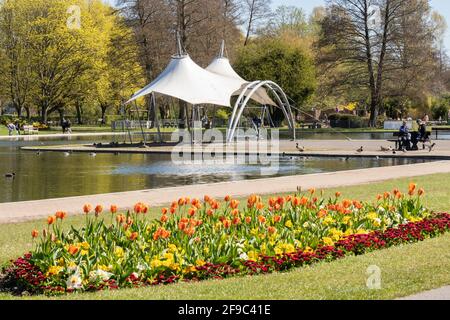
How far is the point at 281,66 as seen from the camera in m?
73.2

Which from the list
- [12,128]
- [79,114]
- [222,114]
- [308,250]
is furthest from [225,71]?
[79,114]

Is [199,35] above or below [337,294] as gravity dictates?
above

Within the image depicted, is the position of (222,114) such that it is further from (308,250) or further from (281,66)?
(308,250)

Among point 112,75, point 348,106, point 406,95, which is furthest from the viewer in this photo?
point 348,106

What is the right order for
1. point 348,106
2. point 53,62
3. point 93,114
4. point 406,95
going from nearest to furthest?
point 406,95, point 53,62, point 93,114, point 348,106

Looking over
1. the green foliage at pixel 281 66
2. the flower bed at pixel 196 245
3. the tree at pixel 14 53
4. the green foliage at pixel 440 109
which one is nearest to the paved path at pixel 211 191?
the flower bed at pixel 196 245

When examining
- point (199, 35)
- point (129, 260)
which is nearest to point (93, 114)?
point (199, 35)

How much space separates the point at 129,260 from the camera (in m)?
8.03

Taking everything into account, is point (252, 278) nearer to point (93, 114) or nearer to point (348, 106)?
point (93, 114)

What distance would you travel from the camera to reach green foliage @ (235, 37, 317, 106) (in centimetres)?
7319

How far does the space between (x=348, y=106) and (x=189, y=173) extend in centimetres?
8315

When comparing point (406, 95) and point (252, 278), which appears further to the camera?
point (406, 95)

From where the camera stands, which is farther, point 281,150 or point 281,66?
point 281,66

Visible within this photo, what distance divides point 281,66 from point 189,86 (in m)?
32.7
